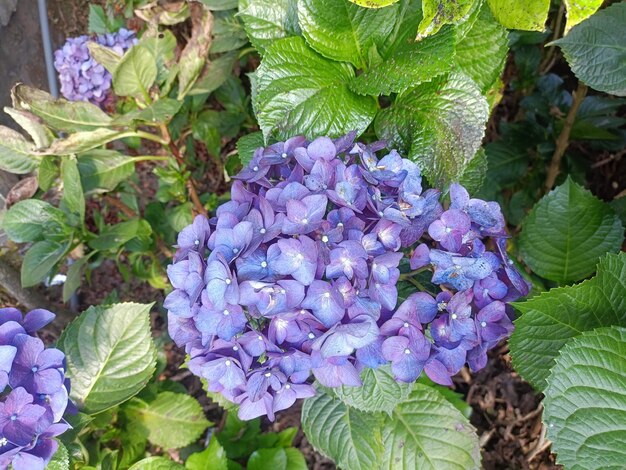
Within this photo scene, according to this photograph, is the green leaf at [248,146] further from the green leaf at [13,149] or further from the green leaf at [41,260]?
the green leaf at [13,149]

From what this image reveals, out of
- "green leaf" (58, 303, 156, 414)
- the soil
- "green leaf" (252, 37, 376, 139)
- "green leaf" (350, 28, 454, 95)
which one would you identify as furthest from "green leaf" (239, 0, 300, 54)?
the soil

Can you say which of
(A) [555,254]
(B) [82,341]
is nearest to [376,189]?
(A) [555,254]

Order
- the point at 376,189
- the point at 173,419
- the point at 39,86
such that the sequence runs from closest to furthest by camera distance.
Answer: the point at 376,189
the point at 173,419
the point at 39,86

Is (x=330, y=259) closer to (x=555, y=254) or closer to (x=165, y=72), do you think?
(x=555, y=254)

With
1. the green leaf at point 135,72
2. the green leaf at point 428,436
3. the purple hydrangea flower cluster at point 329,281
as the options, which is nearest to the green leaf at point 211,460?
the green leaf at point 428,436

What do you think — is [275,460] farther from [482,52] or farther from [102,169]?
[482,52]

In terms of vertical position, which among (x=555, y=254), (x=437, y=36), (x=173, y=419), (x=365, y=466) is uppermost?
(x=437, y=36)

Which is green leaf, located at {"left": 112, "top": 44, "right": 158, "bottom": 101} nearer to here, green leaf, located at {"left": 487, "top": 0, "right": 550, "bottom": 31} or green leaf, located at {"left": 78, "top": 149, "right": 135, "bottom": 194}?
green leaf, located at {"left": 78, "top": 149, "right": 135, "bottom": 194}
